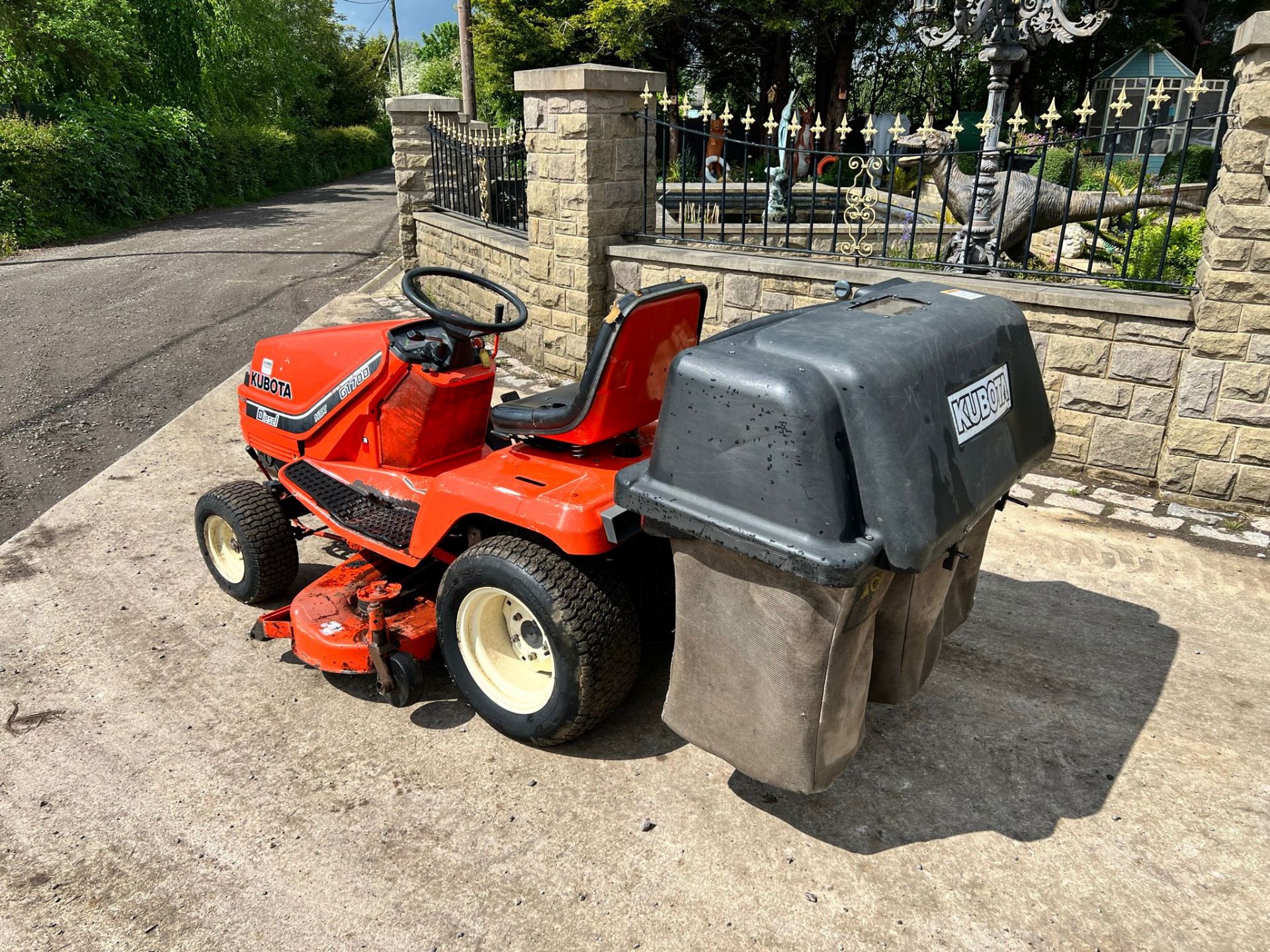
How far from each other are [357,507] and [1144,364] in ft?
13.9

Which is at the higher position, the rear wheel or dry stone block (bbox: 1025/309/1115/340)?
dry stone block (bbox: 1025/309/1115/340)

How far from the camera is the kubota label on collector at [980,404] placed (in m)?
2.47

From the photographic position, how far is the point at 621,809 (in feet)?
9.41

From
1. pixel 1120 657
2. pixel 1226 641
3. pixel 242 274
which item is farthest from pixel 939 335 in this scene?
pixel 242 274

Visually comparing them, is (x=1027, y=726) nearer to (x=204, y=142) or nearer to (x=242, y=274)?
(x=242, y=274)

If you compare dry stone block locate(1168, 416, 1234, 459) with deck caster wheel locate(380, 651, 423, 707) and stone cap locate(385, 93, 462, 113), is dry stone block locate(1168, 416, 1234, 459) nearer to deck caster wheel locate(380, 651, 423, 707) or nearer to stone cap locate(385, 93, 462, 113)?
deck caster wheel locate(380, 651, 423, 707)

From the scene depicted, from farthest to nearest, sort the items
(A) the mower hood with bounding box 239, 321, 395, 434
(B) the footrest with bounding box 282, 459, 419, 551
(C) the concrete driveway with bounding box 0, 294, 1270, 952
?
(A) the mower hood with bounding box 239, 321, 395, 434 → (B) the footrest with bounding box 282, 459, 419, 551 → (C) the concrete driveway with bounding box 0, 294, 1270, 952

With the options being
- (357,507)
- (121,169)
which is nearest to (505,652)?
(357,507)

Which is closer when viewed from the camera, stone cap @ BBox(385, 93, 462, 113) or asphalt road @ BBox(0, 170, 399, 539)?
asphalt road @ BBox(0, 170, 399, 539)

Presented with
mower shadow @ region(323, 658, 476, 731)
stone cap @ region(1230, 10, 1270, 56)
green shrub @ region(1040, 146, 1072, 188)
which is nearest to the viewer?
mower shadow @ region(323, 658, 476, 731)

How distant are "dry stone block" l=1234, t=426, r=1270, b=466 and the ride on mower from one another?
8.72 feet

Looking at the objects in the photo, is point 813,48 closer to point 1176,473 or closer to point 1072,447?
point 1072,447

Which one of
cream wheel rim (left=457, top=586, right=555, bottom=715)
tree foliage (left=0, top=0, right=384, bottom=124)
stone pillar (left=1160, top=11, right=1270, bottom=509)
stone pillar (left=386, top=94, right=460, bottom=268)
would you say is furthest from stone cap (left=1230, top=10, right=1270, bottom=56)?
tree foliage (left=0, top=0, right=384, bottom=124)

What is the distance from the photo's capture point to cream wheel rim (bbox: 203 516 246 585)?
4.11 m
